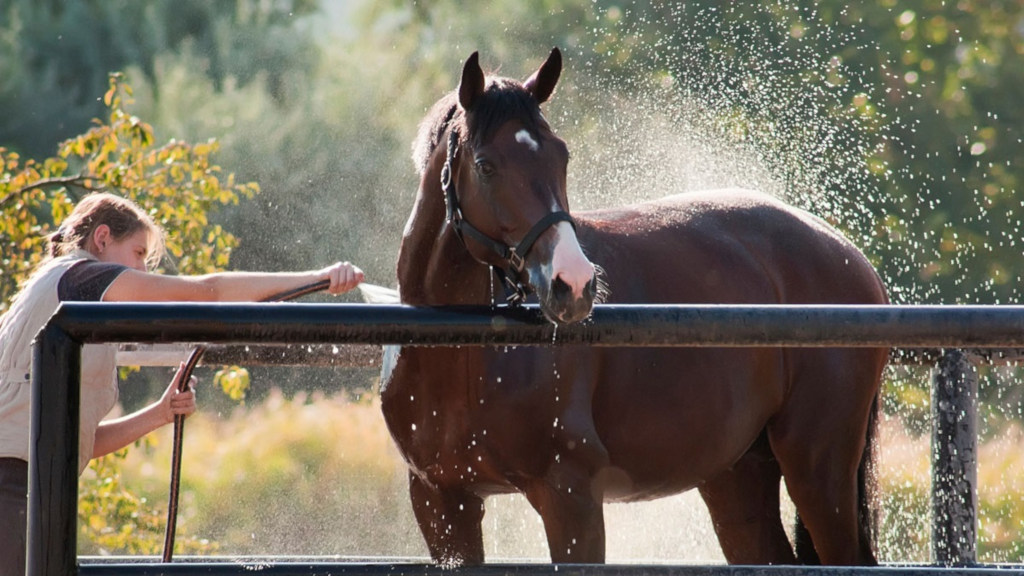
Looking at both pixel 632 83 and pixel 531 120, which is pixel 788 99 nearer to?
pixel 632 83

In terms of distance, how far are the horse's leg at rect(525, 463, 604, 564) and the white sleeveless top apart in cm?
109

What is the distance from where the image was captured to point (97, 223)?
319 cm

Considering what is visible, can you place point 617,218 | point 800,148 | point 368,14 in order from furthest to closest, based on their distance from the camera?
point 368,14, point 800,148, point 617,218

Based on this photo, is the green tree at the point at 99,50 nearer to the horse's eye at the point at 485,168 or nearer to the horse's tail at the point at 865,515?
the horse's tail at the point at 865,515

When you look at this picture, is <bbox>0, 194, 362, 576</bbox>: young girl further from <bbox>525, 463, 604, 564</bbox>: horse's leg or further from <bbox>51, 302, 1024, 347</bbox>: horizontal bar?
<bbox>51, 302, 1024, 347</bbox>: horizontal bar

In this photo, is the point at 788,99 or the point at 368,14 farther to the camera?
the point at 368,14

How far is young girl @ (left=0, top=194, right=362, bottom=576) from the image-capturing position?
2.76 m

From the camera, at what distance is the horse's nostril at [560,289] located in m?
2.27

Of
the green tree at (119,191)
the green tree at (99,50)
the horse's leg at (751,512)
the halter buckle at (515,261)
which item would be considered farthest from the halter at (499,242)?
the green tree at (99,50)

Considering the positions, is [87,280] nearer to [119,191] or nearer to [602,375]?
[602,375]

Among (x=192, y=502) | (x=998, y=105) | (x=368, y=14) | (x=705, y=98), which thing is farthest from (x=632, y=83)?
(x=368, y=14)

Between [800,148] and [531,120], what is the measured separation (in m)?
11.5

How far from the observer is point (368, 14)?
24.6m

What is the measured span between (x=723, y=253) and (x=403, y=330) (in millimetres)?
2454
